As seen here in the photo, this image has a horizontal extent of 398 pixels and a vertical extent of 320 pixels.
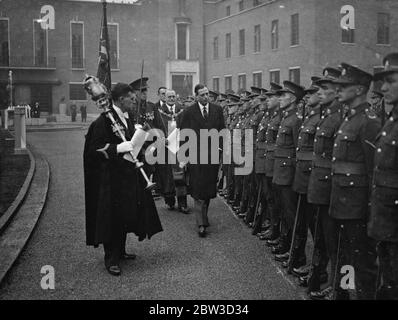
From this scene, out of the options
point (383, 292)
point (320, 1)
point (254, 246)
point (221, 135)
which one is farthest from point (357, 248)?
point (320, 1)

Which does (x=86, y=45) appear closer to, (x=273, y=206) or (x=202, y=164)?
(x=202, y=164)

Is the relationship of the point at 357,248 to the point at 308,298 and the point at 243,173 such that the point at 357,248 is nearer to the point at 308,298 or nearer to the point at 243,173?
the point at 308,298

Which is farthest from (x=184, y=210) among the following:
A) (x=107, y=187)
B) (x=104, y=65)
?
(x=107, y=187)

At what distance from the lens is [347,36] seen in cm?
3319

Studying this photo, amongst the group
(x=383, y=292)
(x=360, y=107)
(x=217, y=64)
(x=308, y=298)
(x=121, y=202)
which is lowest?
(x=308, y=298)

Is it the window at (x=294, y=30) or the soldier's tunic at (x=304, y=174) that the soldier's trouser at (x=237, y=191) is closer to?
the soldier's tunic at (x=304, y=174)

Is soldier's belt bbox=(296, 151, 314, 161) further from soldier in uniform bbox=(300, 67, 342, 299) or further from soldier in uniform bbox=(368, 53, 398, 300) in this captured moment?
soldier in uniform bbox=(368, 53, 398, 300)

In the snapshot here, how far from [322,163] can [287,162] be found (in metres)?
1.17

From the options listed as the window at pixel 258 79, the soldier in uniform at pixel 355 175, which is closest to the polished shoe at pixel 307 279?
the soldier in uniform at pixel 355 175

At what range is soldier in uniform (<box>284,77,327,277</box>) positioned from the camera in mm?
5699

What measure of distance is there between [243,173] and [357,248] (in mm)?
4559

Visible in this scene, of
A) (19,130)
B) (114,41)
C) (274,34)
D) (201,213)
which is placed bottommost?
(201,213)

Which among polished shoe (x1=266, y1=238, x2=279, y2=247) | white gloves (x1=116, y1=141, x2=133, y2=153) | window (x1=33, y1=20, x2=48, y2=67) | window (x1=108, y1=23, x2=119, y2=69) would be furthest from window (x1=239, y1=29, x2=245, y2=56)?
white gloves (x1=116, y1=141, x2=133, y2=153)

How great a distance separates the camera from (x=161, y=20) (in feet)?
156
